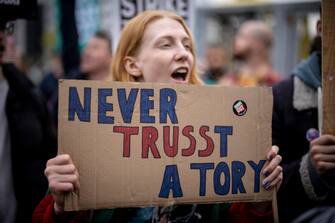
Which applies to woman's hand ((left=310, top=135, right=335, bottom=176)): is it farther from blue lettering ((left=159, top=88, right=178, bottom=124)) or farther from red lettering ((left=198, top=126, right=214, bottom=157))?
blue lettering ((left=159, top=88, right=178, bottom=124))

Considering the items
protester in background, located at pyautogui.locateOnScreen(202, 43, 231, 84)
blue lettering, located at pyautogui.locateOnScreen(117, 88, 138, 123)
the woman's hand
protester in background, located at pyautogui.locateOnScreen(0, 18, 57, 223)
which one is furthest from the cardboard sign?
protester in background, located at pyautogui.locateOnScreen(202, 43, 231, 84)

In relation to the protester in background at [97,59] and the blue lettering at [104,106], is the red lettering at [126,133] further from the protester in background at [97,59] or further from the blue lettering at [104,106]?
the protester in background at [97,59]

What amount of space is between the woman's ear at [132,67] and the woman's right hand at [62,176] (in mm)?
591

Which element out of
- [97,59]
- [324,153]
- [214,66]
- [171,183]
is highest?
[214,66]

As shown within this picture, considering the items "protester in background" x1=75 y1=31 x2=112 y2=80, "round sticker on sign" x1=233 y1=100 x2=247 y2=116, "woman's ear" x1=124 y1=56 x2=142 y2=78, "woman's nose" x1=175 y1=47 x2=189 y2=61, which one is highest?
"protester in background" x1=75 y1=31 x2=112 y2=80

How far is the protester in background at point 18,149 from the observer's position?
8.11 ft

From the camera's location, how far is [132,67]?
7.61 feet

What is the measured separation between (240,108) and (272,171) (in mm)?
261

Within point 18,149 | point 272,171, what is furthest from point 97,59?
point 272,171

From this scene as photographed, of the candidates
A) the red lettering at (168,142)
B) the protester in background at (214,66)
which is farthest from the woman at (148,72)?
the protester in background at (214,66)

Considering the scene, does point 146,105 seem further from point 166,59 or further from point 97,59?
point 97,59

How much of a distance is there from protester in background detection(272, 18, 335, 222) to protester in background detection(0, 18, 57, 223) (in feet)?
3.71

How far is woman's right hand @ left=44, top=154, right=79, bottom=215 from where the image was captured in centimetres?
180

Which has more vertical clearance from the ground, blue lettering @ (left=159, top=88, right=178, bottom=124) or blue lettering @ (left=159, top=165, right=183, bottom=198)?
blue lettering @ (left=159, top=88, right=178, bottom=124)
